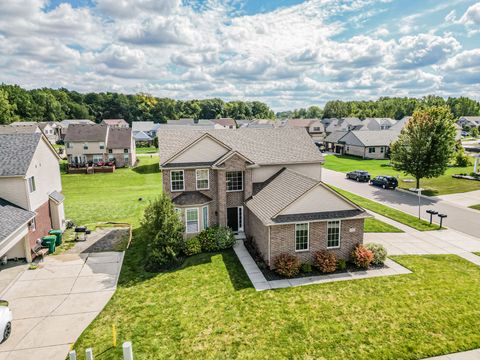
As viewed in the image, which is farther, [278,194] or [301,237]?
[278,194]

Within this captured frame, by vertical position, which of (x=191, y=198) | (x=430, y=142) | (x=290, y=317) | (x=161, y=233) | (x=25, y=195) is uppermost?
(x=430, y=142)

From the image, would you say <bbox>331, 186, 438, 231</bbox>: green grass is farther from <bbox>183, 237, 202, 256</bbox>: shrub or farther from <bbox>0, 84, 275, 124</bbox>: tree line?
<bbox>0, 84, 275, 124</bbox>: tree line

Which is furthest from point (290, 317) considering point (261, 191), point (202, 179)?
point (202, 179)

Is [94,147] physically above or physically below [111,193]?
above

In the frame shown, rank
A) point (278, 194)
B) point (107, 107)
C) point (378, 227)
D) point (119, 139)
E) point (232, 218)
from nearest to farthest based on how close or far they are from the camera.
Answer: point (278, 194) < point (232, 218) < point (378, 227) < point (119, 139) < point (107, 107)

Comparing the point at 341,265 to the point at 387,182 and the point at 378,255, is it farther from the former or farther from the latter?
the point at 387,182

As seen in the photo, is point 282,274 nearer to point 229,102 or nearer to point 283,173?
point 283,173
